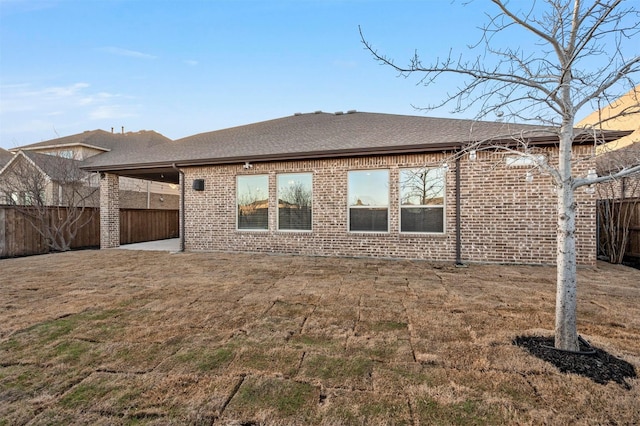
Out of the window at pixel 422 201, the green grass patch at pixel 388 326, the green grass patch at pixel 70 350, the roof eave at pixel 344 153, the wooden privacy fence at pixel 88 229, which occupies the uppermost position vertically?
the roof eave at pixel 344 153

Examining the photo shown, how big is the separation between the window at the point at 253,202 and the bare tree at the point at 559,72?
6.00 metres

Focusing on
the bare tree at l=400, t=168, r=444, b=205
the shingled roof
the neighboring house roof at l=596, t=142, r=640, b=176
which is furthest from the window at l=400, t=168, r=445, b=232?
the neighboring house roof at l=596, t=142, r=640, b=176

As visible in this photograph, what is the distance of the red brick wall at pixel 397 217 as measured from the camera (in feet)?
21.5

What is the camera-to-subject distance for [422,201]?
23.9ft

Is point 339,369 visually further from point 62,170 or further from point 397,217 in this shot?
point 62,170

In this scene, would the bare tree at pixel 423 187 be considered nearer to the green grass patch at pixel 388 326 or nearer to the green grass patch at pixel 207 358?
the green grass patch at pixel 388 326

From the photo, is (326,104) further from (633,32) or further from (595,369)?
(595,369)

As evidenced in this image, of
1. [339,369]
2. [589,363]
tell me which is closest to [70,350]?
[339,369]

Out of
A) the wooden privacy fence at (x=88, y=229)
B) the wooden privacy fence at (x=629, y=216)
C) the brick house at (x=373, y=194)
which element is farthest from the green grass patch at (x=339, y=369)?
the wooden privacy fence at (x=88, y=229)

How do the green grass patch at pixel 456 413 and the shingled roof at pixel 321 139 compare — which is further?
the shingled roof at pixel 321 139

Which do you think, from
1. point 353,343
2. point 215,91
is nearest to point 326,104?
point 215,91

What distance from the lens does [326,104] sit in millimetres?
13430

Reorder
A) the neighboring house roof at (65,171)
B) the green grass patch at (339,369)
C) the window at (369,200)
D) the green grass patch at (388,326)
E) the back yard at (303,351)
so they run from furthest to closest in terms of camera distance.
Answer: the neighboring house roof at (65,171) → the window at (369,200) → the green grass patch at (388,326) → the green grass patch at (339,369) → the back yard at (303,351)

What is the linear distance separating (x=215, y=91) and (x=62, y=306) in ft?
37.7
